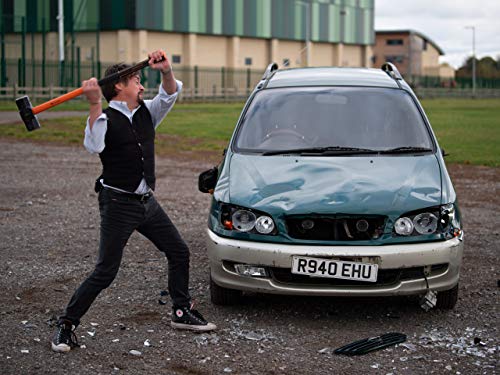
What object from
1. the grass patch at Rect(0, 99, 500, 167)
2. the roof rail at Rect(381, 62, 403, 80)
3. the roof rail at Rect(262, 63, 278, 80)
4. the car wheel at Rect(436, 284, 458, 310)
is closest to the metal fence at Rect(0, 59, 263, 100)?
the grass patch at Rect(0, 99, 500, 167)

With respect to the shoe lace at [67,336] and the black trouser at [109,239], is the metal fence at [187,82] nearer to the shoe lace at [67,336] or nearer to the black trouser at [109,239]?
the black trouser at [109,239]

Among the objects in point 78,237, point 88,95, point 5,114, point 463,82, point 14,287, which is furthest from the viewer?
point 463,82

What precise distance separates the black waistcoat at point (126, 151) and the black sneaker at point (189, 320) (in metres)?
0.88

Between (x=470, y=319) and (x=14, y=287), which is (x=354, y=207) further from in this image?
(x=14, y=287)

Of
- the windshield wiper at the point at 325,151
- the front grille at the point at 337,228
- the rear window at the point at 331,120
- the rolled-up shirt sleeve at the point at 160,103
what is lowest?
the front grille at the point at 337,228

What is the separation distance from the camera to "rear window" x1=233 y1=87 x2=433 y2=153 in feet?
22.0

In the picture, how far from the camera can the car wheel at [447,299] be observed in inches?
237

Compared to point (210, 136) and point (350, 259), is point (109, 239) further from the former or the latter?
point (210, 136)

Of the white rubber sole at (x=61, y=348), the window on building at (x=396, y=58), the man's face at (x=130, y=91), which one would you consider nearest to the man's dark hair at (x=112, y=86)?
the man's face at (x=130, y=91)

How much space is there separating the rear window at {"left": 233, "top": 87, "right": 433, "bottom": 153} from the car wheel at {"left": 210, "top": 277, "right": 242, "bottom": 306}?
1154mm

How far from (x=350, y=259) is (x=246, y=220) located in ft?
2.51

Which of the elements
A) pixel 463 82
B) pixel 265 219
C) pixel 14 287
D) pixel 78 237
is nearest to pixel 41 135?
pixel 78 237

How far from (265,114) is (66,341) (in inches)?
110

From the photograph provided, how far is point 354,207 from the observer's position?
18.4ft
